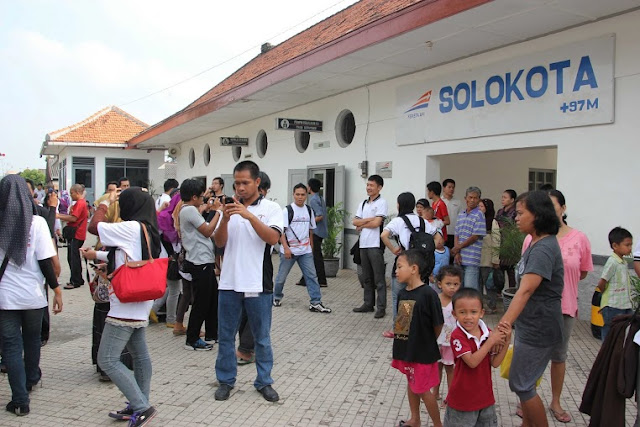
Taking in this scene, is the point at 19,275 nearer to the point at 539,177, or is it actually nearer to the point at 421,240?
the point at 421,240

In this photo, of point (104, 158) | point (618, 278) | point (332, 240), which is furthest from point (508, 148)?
point (104, 158)

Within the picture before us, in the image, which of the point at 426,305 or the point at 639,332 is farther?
the point at 426,305

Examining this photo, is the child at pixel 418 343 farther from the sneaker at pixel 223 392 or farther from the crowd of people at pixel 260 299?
the sneaker at pixel 223 392

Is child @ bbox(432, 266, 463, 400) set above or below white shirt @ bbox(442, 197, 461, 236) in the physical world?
below

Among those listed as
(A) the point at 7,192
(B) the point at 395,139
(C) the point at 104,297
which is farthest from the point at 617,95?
(A) the point at 7,192

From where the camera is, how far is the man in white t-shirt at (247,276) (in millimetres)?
3980

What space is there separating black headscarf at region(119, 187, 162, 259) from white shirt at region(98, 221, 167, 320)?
12cm

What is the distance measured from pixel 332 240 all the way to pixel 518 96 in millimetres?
4409

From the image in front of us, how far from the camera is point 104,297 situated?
4156 millimetres

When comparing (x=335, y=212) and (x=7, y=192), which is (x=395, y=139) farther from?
(x=7, y=192)

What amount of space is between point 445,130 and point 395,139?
1.29 meters

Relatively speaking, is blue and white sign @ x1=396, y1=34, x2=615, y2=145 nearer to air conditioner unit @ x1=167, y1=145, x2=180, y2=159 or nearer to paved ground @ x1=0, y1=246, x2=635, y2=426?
paved ground @ x1=0, y1=246, x2=635, y2=426

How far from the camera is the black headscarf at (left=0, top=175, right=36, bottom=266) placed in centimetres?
372

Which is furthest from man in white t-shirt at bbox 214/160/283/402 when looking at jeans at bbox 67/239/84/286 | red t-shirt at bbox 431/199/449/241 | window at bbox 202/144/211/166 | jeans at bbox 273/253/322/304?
window at bbox 202/144/211/166
